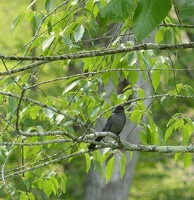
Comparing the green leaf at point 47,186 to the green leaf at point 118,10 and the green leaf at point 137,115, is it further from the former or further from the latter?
the green leaf at point 118,10

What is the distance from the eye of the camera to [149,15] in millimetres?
1249

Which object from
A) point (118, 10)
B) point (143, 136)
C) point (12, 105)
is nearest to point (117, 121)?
point (143, 136)

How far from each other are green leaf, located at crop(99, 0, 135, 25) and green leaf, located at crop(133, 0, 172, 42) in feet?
0.16

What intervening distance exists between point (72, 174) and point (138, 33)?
8.14 meters

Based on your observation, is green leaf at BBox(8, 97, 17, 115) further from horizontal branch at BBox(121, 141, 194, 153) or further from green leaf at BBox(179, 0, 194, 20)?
green leaf at BBox(179, 0, 194, 20)

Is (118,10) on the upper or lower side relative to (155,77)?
upper

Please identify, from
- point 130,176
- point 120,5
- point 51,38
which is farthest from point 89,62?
point 130,176

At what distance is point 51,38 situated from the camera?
3006 mm

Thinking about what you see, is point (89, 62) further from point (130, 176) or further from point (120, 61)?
point (130, 176)

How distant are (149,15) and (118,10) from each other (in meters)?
0.11

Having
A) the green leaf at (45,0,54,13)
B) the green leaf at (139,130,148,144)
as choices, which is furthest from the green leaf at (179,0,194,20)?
the green leaf at (139,130,148,144)

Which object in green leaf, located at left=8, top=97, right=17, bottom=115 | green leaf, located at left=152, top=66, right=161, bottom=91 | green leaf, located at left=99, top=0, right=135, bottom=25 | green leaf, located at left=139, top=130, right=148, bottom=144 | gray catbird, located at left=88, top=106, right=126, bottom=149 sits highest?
green leaf, located at left=99, top=0, right=135, bottom=25

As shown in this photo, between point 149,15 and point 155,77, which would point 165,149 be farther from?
point 149,15

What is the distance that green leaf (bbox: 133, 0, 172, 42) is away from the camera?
4.07ft
